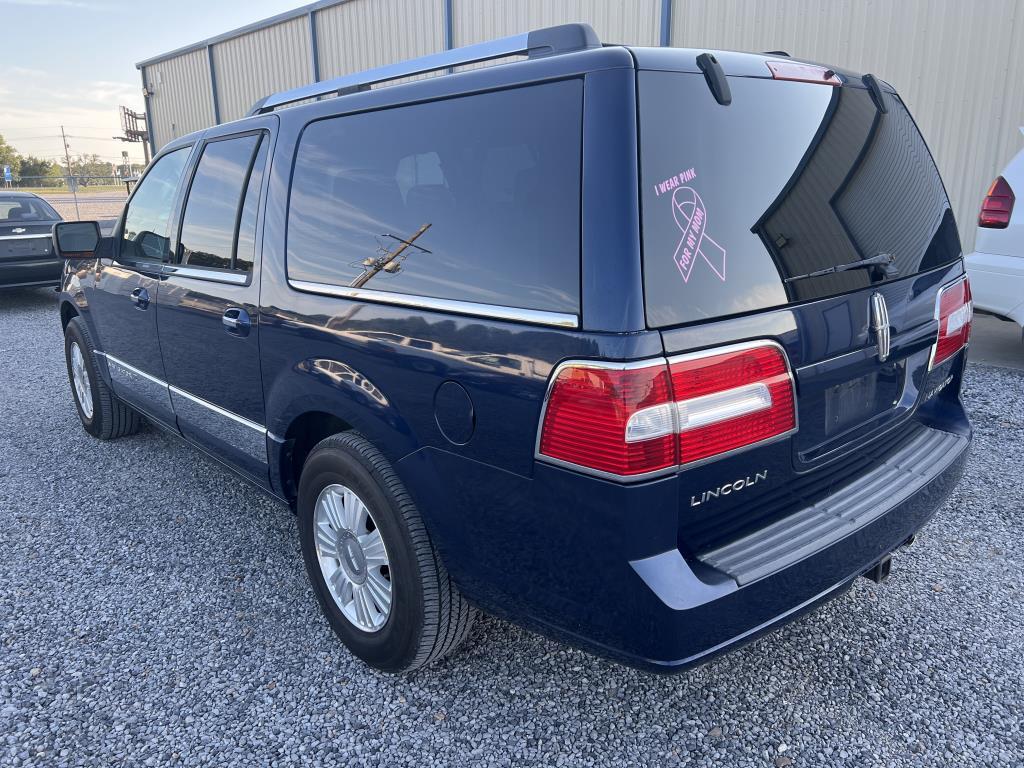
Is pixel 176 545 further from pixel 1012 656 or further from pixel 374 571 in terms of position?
pixel 1012 656

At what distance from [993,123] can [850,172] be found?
712 cm

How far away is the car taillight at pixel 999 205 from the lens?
5402 millimetres

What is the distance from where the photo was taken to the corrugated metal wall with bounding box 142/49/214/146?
20391mm

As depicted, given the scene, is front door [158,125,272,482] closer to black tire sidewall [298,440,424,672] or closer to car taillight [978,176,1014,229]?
black tire sidewall [298,440,424,672]

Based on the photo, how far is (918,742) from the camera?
7.07 ft

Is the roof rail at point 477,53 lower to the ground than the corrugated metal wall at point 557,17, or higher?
lower

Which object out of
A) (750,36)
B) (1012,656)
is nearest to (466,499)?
(1012,656)

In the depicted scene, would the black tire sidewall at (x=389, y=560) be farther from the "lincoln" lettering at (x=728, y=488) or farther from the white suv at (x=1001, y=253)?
the white suv at (x=1001, y=253)

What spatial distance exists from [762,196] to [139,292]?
312cm

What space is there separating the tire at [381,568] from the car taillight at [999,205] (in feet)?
17.1

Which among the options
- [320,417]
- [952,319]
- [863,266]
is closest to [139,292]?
[320,417]

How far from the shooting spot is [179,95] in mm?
21734

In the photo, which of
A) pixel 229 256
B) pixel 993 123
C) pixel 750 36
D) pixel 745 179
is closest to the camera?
pixel 745 179

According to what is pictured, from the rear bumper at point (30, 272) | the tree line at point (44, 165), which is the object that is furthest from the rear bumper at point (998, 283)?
the tree line at point (44, 165)
